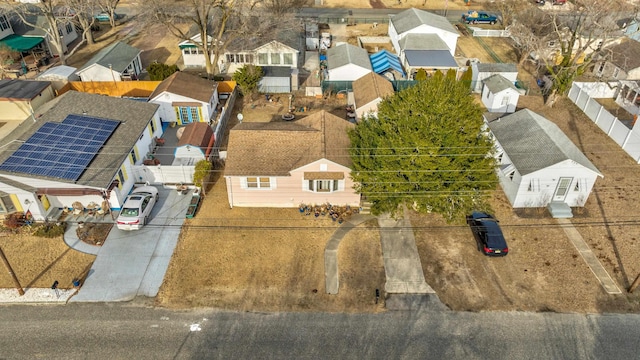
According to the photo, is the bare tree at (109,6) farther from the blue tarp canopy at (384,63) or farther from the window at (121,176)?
the window at (121,176)

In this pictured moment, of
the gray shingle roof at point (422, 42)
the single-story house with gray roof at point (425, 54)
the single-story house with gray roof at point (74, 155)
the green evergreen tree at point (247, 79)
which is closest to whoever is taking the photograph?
the single-story house with gray roof at point (74, 155)

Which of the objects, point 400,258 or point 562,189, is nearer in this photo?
point 400,258

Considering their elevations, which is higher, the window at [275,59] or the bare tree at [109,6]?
A: the bare tree at [109,6]

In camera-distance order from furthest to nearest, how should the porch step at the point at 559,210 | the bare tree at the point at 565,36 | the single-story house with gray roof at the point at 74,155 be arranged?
the bare tree at the point at 565,36
the porch step at the point at 559,210
the single-story house with gray roof at the point at 74,155

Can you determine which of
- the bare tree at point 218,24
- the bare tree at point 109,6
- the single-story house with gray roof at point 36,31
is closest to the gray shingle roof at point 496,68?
the bare tree at point 218,24

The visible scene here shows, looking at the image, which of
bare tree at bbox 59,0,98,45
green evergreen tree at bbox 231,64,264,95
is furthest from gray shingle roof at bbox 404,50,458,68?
bare tree at bbox 59,0,98,45

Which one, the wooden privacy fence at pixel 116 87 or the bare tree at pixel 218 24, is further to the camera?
the bare tree at pixel 218 24

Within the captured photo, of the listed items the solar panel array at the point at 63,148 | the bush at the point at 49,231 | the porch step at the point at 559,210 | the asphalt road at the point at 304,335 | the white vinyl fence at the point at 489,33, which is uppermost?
the solar panel array at the point at 63,148

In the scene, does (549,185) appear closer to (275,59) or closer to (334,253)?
(334,253)

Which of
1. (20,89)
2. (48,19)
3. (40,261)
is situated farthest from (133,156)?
(48,19)
